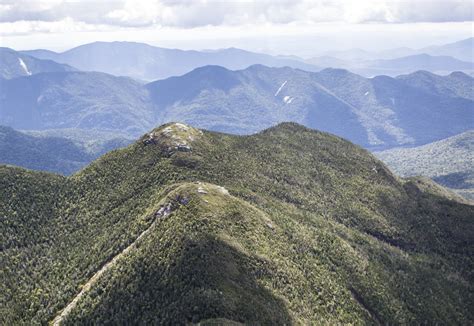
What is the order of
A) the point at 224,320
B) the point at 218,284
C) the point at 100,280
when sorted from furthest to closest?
the point at 100,280
the point at 218,284
the point at 224,320

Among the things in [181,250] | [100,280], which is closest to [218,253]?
[181,250]

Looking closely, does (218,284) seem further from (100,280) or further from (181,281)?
(100,280)

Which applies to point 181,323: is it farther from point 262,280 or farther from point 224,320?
point 262,280

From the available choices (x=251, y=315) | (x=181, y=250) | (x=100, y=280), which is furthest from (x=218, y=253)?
(x=100, y=280)

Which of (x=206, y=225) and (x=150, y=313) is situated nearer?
(x=150, y=313)

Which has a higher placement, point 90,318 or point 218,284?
point 218,284

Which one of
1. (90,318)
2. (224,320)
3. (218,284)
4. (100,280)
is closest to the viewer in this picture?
(224,320)

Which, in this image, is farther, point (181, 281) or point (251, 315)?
point (181, 281)

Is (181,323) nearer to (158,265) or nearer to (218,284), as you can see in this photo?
(218,284)

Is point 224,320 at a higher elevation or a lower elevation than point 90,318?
higher
